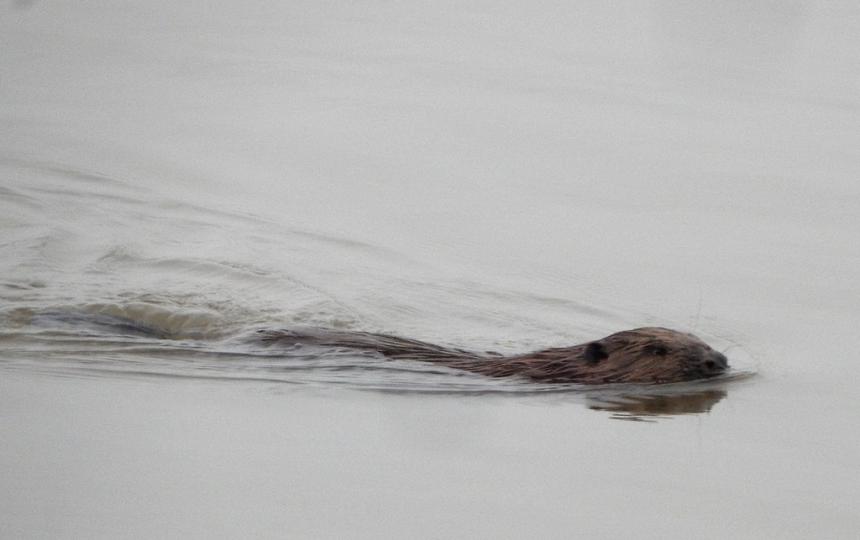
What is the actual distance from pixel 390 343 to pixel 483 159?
194 inches

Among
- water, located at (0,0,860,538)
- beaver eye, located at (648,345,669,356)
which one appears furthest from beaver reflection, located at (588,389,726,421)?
beaver eye, located at (648,345,669,356)

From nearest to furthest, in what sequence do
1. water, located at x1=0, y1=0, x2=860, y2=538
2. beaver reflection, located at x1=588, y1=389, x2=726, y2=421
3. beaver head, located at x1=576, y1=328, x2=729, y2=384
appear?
water, located at x1=0, y1=0, x2=860, y2=538
beaver reflection, located at x1=588, y1=389, x2=726, y2=421
beaver head, located at x1=576, y1=328, x2=729, y2=384

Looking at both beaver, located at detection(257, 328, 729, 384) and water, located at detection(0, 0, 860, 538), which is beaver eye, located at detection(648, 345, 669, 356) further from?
water, located at detection(0, 0, 860, 538)

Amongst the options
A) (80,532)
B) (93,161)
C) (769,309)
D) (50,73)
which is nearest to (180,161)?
(93,161)

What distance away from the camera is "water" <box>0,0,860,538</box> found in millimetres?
5258

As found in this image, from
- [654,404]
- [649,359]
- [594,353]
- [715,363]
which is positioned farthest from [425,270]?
[654,404]

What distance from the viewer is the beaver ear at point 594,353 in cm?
679

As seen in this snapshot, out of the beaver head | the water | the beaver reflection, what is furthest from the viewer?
the beaver head

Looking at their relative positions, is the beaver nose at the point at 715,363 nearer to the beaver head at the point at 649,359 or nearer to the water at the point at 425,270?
the beaver head at the point at 649,359

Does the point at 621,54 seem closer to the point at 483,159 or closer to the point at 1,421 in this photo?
the point at 483,159

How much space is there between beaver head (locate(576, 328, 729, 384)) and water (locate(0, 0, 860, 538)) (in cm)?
10

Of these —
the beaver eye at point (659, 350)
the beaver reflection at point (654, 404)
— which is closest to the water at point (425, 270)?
the beaver reflection at point (654, 404)

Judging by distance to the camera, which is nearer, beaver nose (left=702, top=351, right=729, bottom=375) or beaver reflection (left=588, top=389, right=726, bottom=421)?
Answer: beaver reflection (left=588, top=389, right=726, bottom=421)

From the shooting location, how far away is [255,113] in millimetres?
13727
